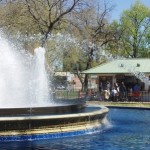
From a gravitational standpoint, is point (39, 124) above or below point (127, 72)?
below

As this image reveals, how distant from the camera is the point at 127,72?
45.6m

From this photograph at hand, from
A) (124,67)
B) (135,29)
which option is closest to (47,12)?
(124,67)

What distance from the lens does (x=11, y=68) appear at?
23156mm

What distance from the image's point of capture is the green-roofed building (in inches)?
1782

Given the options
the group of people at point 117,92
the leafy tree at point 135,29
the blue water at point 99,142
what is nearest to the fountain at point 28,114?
the blue water at point 99,142

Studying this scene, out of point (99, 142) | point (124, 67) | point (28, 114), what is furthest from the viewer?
point (124, 67)

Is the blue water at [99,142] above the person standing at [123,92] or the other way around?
the other way around

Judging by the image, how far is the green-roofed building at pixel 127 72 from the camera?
148ft

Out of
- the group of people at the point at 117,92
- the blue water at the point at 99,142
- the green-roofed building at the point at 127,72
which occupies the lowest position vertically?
the blue water at the point at 99,142

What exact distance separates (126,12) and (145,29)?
14.3 ft

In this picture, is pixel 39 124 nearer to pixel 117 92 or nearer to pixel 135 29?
pixel 117 92

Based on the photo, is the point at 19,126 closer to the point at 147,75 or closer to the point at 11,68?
the point at 11,68

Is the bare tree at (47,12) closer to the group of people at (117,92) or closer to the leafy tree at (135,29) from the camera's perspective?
the group of people at (117,92)

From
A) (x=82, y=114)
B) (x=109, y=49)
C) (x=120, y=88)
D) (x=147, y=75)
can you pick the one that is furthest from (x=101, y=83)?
(x=82, y=114)
